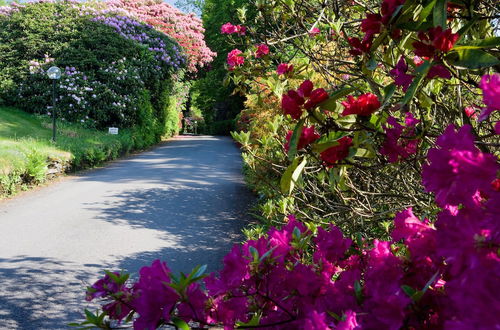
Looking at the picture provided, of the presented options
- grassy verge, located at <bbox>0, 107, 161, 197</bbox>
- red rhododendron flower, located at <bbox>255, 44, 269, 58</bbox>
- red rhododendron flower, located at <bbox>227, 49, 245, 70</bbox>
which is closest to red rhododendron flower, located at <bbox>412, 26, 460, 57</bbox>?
red rhododendron flower, located at <bbox>255, 44, 269, 58</bbox>

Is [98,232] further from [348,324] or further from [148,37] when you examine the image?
[148,37]

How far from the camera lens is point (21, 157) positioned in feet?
26.5

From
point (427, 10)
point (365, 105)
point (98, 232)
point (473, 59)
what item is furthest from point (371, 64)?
point (98, 232)

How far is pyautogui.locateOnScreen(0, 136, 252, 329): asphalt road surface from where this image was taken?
3777 mm

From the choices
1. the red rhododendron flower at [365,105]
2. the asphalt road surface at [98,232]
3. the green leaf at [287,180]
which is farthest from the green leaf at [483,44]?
the asphalt road surface at [98,232]

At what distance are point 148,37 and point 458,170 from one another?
17.7 m

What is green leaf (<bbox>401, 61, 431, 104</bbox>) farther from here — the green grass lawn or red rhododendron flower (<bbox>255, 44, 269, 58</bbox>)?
the green grass lawn

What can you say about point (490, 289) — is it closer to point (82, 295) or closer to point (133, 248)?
point (82, 295)

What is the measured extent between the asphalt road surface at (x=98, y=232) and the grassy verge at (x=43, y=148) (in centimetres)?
40

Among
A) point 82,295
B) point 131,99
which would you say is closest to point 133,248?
point 82,295

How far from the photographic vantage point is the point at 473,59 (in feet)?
3.51

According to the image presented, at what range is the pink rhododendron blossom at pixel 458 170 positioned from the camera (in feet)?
2.03

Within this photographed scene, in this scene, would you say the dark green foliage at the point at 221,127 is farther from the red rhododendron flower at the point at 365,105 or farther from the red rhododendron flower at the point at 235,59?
the red rhododendron flower at the point at 365,105

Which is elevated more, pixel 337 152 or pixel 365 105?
pixel 365 105
